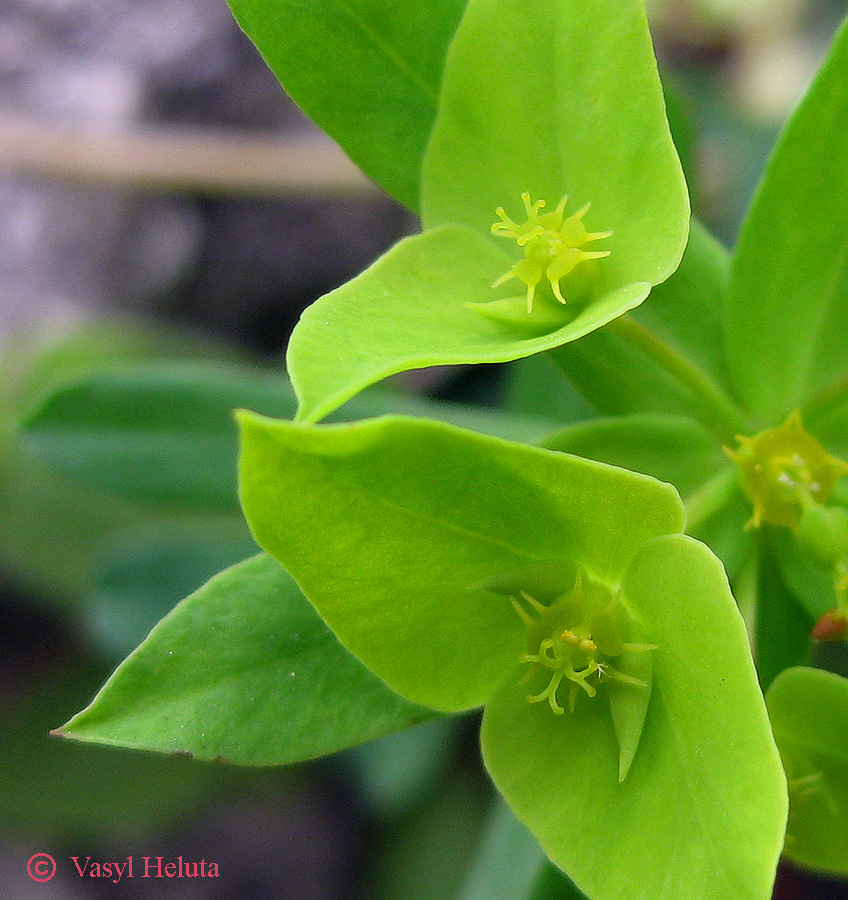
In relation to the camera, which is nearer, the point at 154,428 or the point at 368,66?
the point at 368,66

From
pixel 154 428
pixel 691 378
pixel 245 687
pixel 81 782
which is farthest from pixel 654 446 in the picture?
pixel 81 782

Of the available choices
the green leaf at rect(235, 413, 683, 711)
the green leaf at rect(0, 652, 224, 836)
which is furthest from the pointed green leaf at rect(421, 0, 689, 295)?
the green leaf at rect(0, 652, 224, 836)

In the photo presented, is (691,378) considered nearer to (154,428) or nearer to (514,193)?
(514,193)

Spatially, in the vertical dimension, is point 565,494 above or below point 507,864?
above

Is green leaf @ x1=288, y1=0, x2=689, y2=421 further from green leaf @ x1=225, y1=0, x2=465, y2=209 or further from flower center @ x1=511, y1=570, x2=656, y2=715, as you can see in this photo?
flower center @ x1=511, y1=570, x2=656, y2=715

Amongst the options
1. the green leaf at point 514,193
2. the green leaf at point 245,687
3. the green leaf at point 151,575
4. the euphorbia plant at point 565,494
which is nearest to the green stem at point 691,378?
the euphorbia plant at point 565,494

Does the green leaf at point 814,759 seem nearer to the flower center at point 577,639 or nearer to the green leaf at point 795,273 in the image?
the flower center at point 577,639

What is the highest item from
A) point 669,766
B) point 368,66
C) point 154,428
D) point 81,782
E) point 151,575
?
point 368,66
